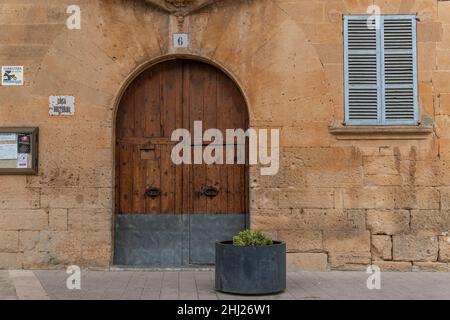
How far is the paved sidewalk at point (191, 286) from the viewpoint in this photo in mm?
6932

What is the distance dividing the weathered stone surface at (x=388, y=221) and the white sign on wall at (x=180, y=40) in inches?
146

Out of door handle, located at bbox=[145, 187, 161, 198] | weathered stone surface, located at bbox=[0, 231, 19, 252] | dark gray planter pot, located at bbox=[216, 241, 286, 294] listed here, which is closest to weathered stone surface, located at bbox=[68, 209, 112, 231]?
door handle, located at bbox=[145, 187, 161, 198]

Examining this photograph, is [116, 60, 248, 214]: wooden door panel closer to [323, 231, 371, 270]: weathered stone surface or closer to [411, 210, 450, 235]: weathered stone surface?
[323, 231, 371, 270]: weathered stone surface

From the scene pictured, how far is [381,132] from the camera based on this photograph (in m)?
8.90

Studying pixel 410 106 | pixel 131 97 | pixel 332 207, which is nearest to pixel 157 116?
pixel 131 97

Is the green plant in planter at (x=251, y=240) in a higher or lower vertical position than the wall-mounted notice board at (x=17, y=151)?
lower

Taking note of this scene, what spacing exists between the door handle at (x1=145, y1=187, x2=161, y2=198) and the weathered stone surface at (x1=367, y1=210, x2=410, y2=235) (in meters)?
3.16

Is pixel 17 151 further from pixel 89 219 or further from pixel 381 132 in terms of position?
pixel 381 132

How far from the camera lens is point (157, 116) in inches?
362

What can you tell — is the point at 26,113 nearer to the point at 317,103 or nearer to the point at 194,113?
the point at 194,113

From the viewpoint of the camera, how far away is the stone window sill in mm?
8867

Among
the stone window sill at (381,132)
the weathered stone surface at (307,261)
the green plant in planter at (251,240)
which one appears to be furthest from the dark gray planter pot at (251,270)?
the stone window sill at (381,132)

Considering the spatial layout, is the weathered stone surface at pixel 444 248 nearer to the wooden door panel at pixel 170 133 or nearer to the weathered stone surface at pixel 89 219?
the wooden door panel at pixel 170 133

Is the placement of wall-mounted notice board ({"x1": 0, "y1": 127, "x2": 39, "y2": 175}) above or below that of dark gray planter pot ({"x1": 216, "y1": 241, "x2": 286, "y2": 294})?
above
